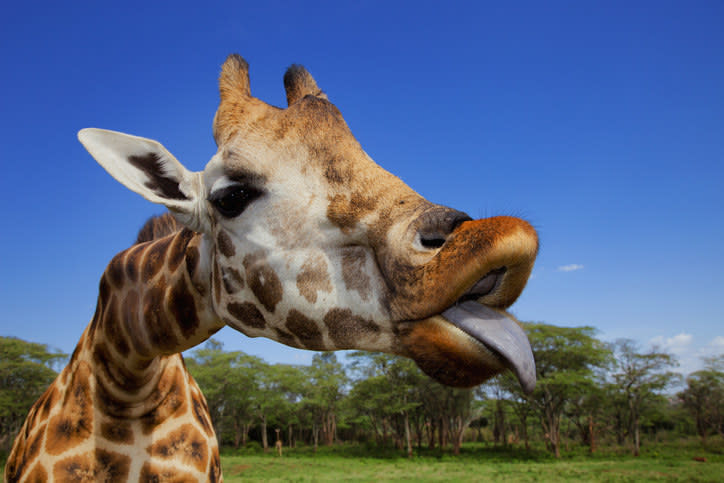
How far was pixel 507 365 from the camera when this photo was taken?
5.30 feet

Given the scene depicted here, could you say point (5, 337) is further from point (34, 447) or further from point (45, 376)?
point (34, 447)

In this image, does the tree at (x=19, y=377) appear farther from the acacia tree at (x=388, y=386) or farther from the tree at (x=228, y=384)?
the acacia tree at (x=388, y=386)

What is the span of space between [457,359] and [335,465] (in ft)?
141

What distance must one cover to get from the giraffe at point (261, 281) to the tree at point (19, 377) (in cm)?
5515

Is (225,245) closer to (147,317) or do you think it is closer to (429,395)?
(147,317)

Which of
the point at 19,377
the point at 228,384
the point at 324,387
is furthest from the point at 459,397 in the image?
the point at 19,377

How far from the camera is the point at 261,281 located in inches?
85.3

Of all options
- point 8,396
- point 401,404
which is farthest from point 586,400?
point 8,396

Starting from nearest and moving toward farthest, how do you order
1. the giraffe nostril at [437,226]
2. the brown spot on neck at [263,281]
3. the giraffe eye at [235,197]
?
the giraffe nostril at [437,226], the brown spot on neck at [263,281], the giraffe eye at [235,197]

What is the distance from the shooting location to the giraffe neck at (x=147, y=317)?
8.68ft

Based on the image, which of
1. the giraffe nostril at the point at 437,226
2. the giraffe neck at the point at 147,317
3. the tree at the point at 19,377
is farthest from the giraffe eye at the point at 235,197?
the tree at the point at 19,377

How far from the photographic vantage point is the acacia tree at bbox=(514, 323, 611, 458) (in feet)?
151

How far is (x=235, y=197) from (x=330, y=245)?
2.00ft

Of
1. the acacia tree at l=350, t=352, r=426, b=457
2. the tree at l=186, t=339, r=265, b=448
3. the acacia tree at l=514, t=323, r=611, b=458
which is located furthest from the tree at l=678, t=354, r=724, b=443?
the tree at l=186, t=339, r=265, b=448
